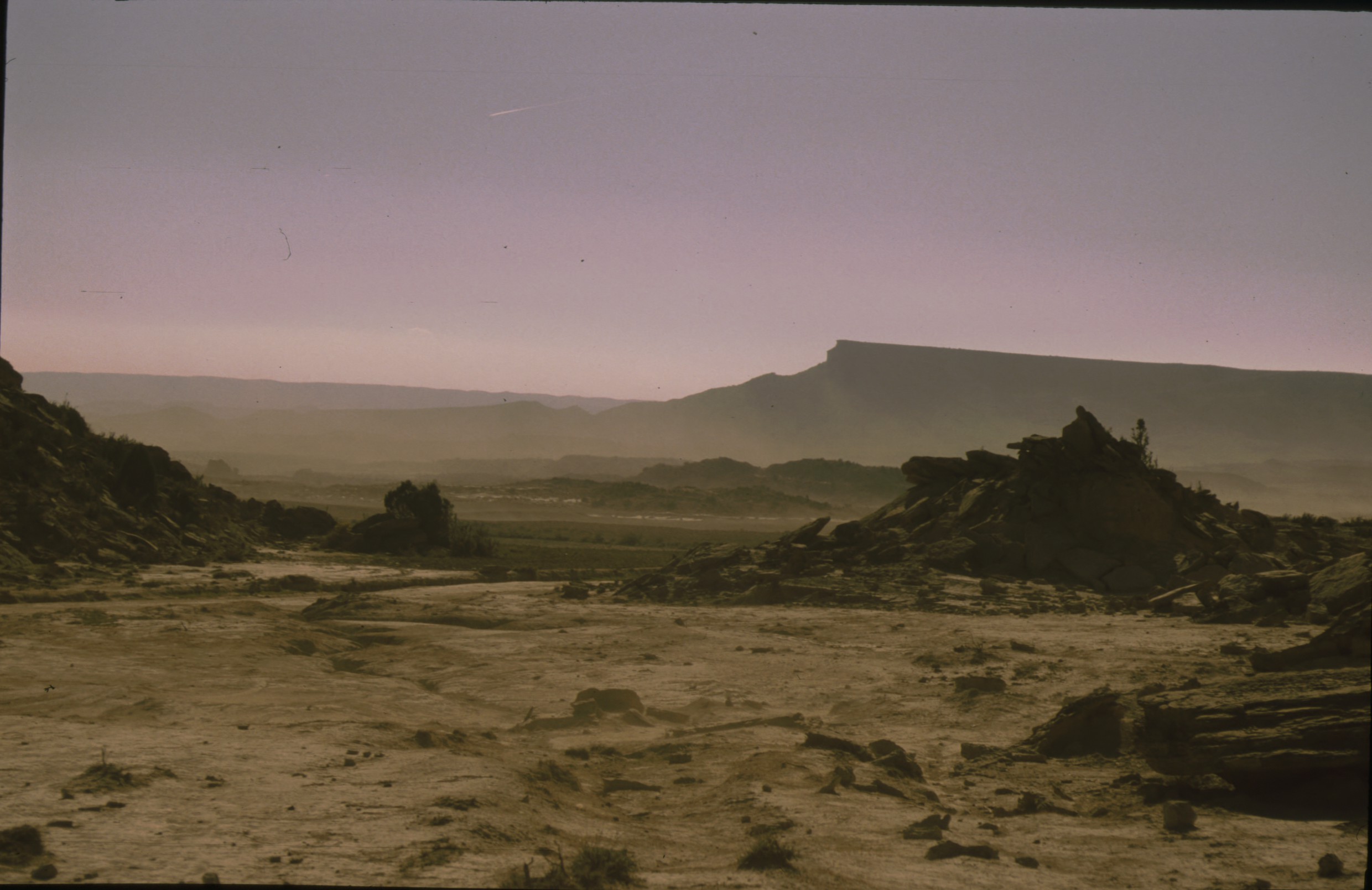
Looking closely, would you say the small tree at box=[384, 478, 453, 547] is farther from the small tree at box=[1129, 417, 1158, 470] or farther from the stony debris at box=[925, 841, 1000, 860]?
the stony debris at box=[925, 841, 1000, 860]

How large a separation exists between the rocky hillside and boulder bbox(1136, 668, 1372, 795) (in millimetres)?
19410

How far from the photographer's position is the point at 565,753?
332 inches

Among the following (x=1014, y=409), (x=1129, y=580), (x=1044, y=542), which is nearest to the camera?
(x=1129, y=580)

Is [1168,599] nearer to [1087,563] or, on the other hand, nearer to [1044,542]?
[1087,563]

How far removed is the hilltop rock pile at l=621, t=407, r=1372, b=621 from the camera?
1794 cm

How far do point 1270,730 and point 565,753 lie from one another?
5.19 metres

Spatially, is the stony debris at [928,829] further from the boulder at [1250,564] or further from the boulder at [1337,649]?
the boulder at [1250,564]

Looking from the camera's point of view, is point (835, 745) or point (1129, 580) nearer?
point (835, 745)

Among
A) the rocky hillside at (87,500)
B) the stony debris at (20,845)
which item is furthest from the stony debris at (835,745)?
the rocky hillside at (87,500)

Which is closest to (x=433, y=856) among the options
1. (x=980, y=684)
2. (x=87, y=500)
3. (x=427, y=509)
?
(x=980, y=684)

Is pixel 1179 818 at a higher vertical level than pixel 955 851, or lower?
higher

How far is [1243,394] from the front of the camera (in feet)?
458

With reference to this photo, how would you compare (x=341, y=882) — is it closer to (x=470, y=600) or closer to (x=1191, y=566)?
(x=470, y=600)

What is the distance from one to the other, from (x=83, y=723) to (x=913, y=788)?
6.72 meters
